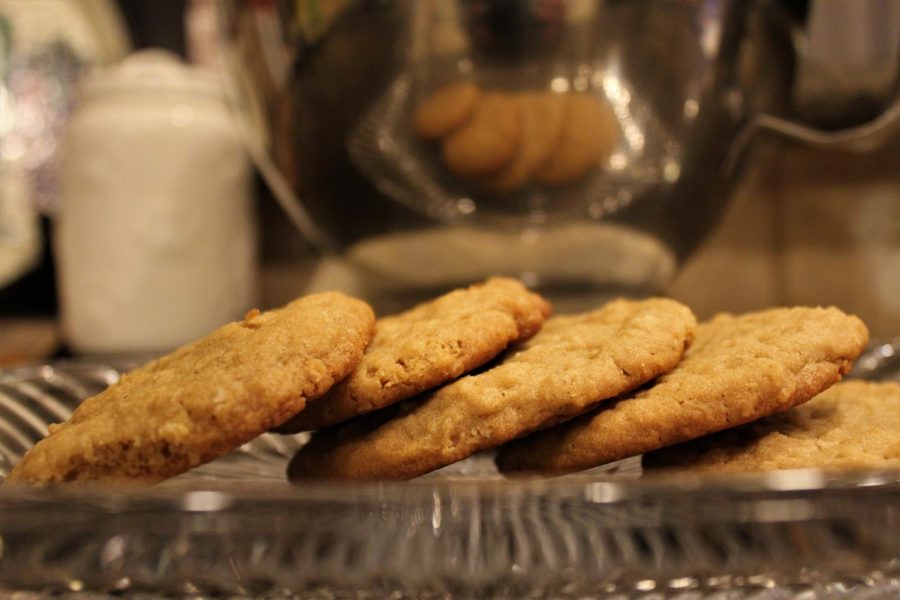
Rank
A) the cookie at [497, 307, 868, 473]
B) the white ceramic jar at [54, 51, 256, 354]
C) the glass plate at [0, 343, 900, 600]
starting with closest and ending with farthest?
the glass plate at [0, 343, 900, 600] < the cookie at [497, 307, 868, 473] < the white ceramic jar at [54, 51, 256, 354]

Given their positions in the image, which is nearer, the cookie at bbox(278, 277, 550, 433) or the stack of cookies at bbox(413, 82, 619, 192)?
the cookie at bbox(278, 277, 550, 433)

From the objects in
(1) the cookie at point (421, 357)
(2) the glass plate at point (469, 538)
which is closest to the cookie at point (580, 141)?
(1) the cookie at point (421, 357)

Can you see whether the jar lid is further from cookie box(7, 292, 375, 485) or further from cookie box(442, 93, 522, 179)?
cookie box(7, 292, 375, 485)

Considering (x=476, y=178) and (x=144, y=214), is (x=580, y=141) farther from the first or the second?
(x=144, y=214)

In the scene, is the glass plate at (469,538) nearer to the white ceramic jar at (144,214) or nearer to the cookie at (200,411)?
the cookie at (200,411)

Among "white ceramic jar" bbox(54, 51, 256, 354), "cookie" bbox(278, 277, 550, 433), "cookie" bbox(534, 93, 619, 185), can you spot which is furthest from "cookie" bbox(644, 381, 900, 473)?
"white ceramic jar" bbox(54, 51, 256, 354)

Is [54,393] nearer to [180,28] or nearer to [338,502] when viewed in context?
[338,502]

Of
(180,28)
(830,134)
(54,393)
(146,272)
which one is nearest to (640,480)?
(54,393)
